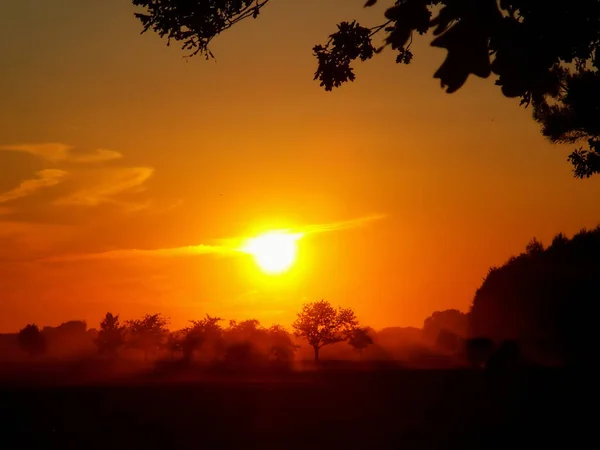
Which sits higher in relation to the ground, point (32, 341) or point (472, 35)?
point (32, 341)

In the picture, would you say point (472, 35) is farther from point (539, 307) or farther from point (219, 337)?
point (219, 337)

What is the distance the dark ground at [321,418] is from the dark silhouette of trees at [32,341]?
11553 centimetres

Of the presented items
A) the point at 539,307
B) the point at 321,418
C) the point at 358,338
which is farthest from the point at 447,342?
the point at 321,418

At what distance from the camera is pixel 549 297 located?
182ft

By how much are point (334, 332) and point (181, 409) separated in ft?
341

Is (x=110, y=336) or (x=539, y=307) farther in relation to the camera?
(x=110, y=336)

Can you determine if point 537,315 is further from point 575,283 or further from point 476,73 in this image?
point 476,73

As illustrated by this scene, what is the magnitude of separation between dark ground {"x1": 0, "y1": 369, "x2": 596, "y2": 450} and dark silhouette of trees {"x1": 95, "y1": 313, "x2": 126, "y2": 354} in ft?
351

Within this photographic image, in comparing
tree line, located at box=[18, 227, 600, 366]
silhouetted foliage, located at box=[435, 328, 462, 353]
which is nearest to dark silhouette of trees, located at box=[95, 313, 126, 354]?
tree line, located at box=[18, 227, 600, 366]

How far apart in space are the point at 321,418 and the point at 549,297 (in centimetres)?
2898

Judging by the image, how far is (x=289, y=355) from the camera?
136 m

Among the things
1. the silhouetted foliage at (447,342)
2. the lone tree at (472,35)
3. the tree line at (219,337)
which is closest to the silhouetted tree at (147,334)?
the tree line at (219,337)

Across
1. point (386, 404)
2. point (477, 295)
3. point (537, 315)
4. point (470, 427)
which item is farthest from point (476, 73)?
point (477, 295)

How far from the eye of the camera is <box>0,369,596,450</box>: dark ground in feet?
85.0
